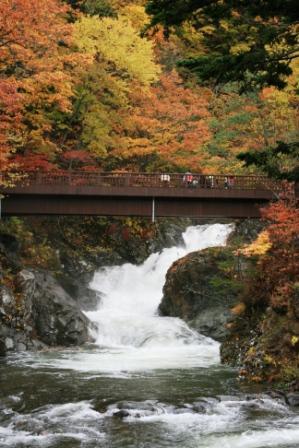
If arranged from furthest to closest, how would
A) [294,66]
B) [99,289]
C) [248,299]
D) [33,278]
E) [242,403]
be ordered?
1. [99,289]
2. [294,66]
3. [33,278]
4. [248,299]
5. [242,403]

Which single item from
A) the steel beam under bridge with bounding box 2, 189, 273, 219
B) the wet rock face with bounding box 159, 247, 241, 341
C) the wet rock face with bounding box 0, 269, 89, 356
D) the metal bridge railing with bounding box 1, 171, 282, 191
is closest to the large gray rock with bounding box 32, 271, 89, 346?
the wet rock face with bounding box 0, 269, 89, 356

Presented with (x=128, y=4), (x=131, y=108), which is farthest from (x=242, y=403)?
(x=128, y=4)

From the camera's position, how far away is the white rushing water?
2167 cm

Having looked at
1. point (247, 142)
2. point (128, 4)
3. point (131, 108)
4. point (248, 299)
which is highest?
point (128, 4)

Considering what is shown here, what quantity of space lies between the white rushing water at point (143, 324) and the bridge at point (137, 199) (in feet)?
18.2

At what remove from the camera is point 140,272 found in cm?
3588

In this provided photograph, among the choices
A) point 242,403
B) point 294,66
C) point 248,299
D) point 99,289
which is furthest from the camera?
point 99,289

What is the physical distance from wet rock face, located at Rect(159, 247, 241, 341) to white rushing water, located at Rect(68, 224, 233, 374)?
886 millimetres

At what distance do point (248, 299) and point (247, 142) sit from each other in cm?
1226

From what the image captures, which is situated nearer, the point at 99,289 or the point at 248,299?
the point at 248,299

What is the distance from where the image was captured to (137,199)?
2769cm

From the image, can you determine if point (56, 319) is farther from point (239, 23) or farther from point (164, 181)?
point (239, 23)

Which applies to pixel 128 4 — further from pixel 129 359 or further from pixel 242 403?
pixel 242 403

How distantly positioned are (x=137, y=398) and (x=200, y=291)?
1420 centimetres
